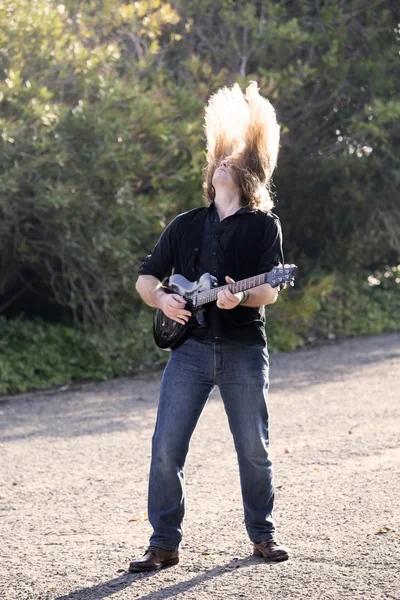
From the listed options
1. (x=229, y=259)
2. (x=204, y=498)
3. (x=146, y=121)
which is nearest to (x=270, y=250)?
(x=229, y=259)

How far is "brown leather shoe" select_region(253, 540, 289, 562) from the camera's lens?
483cm

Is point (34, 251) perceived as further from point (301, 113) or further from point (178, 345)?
point (178, 345)

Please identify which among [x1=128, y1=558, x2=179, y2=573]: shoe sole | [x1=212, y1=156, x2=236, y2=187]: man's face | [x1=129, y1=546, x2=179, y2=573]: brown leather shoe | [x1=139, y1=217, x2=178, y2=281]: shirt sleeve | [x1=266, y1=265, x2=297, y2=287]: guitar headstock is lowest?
[x1=128, y1=558, x2=179, y2=573]: shoe sole

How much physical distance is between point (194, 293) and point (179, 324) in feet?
0.53

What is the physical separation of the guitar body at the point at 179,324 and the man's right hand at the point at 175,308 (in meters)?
0.04

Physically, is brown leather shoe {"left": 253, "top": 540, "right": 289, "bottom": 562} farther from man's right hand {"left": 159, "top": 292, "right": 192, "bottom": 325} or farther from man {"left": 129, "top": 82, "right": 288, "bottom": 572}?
man's right hand {"left": 159, "top": 292, "right": 192, "bottom": 325}

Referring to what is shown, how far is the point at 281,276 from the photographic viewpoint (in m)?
4.55

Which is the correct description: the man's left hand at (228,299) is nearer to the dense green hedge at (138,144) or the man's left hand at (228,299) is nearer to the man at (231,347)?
the man at (231,347)

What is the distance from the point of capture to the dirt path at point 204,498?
15.1 feet

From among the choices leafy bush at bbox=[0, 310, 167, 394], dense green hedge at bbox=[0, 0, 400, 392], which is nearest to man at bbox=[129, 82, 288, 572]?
dense green hedge at bbox=[0, 0, 400, 392]

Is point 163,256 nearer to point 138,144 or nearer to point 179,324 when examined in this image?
point 179,324

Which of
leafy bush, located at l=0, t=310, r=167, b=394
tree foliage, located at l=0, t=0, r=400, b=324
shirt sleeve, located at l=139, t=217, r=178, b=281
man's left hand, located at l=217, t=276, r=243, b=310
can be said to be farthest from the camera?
leafy bush, located at l=0, t=310, r=167, b=394

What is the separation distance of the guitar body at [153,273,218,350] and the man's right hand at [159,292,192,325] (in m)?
0.04

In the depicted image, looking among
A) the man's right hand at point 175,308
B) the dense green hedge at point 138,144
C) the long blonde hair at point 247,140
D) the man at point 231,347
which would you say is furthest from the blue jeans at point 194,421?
the dense green hedge at point 138,144
